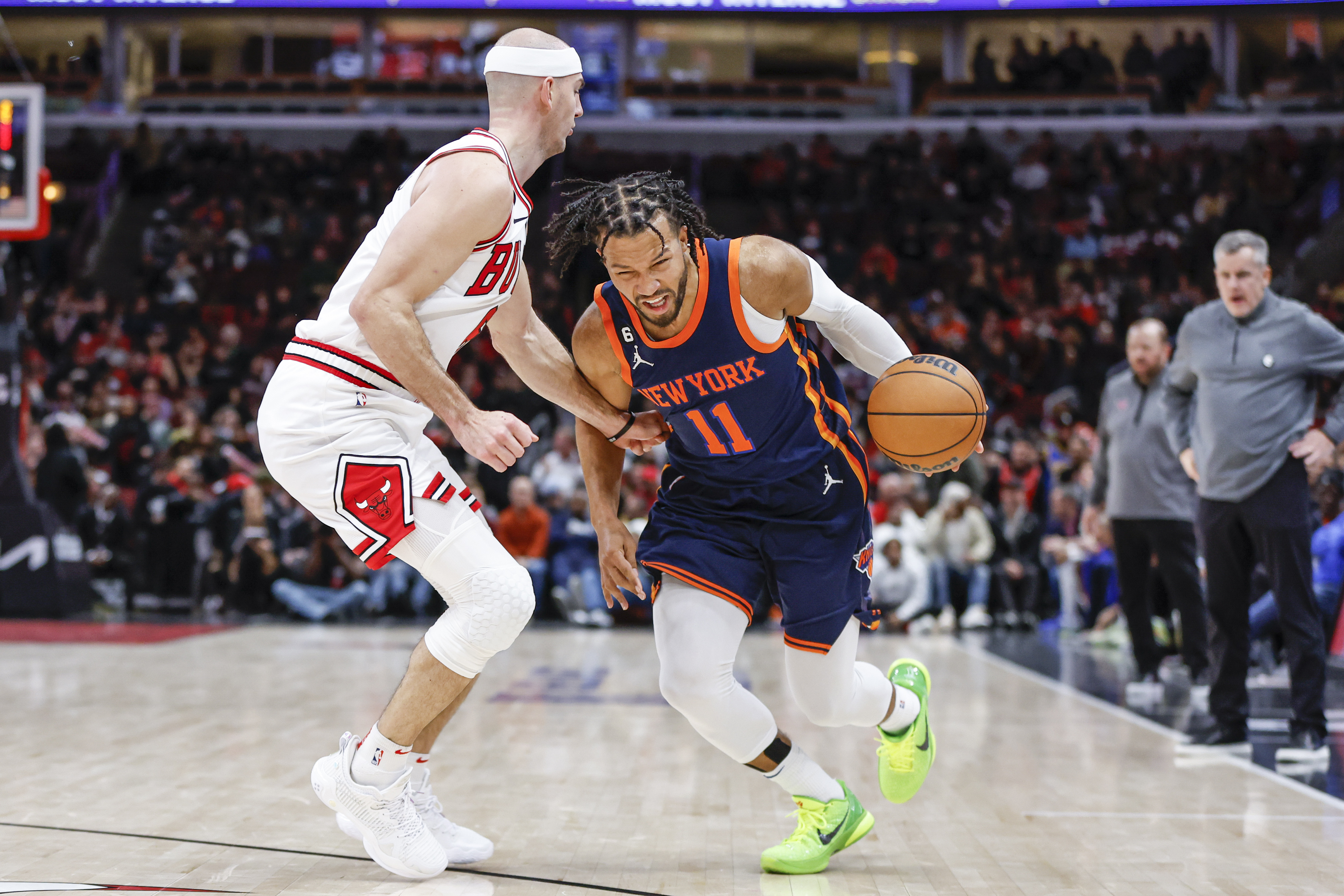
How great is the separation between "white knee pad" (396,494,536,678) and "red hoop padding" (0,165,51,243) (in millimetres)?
8003

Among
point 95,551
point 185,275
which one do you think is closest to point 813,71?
point 185,275

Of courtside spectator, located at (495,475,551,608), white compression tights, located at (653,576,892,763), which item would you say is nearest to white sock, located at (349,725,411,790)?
white compression tights, located at (653,576,892,763)

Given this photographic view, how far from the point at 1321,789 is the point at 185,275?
53.0 feet

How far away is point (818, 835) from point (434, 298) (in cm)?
167

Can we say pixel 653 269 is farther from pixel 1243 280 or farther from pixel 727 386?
pixel 1243 280

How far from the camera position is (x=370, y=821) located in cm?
292

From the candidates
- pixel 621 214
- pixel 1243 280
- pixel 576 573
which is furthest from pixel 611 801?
pixel 576 573

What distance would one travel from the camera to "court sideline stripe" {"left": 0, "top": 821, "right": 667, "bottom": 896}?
288cm

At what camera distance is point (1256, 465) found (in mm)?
4891

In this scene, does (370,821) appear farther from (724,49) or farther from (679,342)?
(724,49)

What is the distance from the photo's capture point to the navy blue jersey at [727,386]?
3.15 metres

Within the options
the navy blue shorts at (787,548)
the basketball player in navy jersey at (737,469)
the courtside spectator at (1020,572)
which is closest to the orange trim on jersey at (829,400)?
the basketball player in navy jersey at (737,469)

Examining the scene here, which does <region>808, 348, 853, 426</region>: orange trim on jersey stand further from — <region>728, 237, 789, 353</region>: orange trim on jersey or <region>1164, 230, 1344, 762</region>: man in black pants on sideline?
<region>1164, 230, 1344, 762</region>: man in black pants on sideline

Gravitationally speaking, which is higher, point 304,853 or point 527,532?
point 304,853
